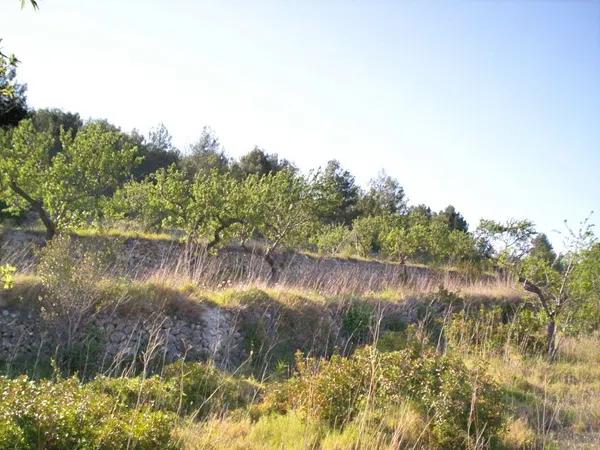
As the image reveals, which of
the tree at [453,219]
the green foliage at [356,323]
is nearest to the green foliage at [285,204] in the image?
the green foliage at [356,323]

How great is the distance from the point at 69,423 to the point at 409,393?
315 centimetres

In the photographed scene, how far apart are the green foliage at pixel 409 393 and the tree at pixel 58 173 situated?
8.85m

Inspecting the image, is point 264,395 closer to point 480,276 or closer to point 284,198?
point 284,198

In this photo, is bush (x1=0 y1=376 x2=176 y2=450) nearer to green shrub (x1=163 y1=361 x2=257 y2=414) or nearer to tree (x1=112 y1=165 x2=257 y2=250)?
green shrub (x1=163 y1=361 x2=257 y2=414)

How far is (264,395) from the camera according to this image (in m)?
5.94

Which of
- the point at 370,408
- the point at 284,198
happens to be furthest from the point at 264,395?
the point at 284,198

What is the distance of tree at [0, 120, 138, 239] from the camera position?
12.3 metres

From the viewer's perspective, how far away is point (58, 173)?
12.4 m

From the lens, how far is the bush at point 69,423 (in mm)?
3148

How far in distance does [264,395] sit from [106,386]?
1.84 m

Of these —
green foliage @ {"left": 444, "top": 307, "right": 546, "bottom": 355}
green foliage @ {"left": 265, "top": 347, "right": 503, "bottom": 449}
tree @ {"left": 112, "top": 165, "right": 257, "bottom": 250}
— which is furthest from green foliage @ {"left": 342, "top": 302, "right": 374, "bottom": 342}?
tree @ {"left": 112, "top": 165, "right": 257, "bottom": 250}

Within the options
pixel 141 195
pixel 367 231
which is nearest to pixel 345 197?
pixel 367 231

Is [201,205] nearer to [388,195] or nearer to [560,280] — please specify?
[560,280]

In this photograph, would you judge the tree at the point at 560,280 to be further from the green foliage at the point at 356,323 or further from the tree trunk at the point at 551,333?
the green foliage at the point at 356,323
